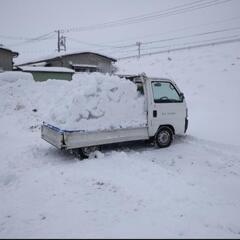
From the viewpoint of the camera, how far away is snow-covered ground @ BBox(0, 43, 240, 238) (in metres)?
4.70

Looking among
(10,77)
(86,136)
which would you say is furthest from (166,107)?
(10,77)

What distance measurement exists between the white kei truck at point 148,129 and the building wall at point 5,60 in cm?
2222

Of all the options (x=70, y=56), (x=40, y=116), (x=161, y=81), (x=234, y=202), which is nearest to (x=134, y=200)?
(x=234, y=202)

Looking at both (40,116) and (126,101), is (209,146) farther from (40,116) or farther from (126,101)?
(40,116)

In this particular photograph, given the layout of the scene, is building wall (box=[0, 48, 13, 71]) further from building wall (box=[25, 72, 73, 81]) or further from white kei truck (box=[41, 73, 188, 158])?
white kei truck (box=[41, 73, 188, 158])

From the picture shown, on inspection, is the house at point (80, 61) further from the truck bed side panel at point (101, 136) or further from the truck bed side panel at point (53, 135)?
the truck bed side panel at point (101, 136)

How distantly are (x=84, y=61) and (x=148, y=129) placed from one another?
25.2 meters

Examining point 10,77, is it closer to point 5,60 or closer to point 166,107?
point 166,107

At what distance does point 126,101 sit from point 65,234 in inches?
205

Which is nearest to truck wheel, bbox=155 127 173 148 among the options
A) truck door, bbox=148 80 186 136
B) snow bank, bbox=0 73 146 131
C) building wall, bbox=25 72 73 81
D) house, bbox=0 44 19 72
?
truck door, bbox=148 80 186 136

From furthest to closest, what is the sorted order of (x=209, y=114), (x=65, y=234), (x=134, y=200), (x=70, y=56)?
1. (x=70, y=56)
2. (x=209, y=114)
3. (x=134, y=200)
4. (x=65, y=234)

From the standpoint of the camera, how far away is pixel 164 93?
9828mm

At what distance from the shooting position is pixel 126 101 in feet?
29.4

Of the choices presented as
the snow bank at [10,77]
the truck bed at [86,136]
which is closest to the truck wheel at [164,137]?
the truck bed at [86,136]
